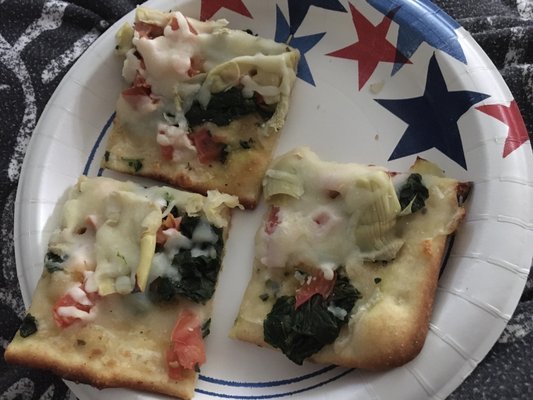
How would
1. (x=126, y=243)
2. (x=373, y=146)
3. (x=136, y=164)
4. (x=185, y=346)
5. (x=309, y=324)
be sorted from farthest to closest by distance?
(x=136, y=164) < (x=373, y=146) < (x=126, y=243) < (x=185, y=346) < (x=309, y=324)

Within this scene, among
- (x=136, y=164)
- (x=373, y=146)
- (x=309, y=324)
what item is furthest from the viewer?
(x=136, y=164)

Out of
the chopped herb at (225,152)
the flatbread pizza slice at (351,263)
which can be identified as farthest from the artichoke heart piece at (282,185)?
the chopped herb at (225,152)

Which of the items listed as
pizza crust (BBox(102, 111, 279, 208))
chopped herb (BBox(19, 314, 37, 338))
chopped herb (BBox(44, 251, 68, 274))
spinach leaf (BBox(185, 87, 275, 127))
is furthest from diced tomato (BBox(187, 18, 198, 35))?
chopped herb (BBox(19, 314, 37, 338))

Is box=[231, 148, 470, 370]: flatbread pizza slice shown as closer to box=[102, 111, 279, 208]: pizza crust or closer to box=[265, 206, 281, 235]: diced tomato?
box=[265, 206, 281, 235]: diced tomato

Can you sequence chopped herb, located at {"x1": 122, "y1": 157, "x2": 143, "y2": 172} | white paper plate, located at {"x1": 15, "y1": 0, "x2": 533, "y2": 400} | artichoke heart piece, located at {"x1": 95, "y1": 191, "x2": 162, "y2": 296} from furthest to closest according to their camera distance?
chopped herb, located at {"x1": 122, "y1": 157, "x2": 143, "y2": 172} → artichoke heart piece, located at {"x1": 95, "y1": 191, "x2": 162, "y2": 296} → white paper plate, located at {"x1": 15, "y1": 0, "x2": 533, "y2": 400}

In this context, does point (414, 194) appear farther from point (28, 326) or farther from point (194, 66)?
point (28, 326)

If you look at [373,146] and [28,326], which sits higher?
[373,146]

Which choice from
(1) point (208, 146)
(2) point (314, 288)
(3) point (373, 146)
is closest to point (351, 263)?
(2) point (314, 288)
